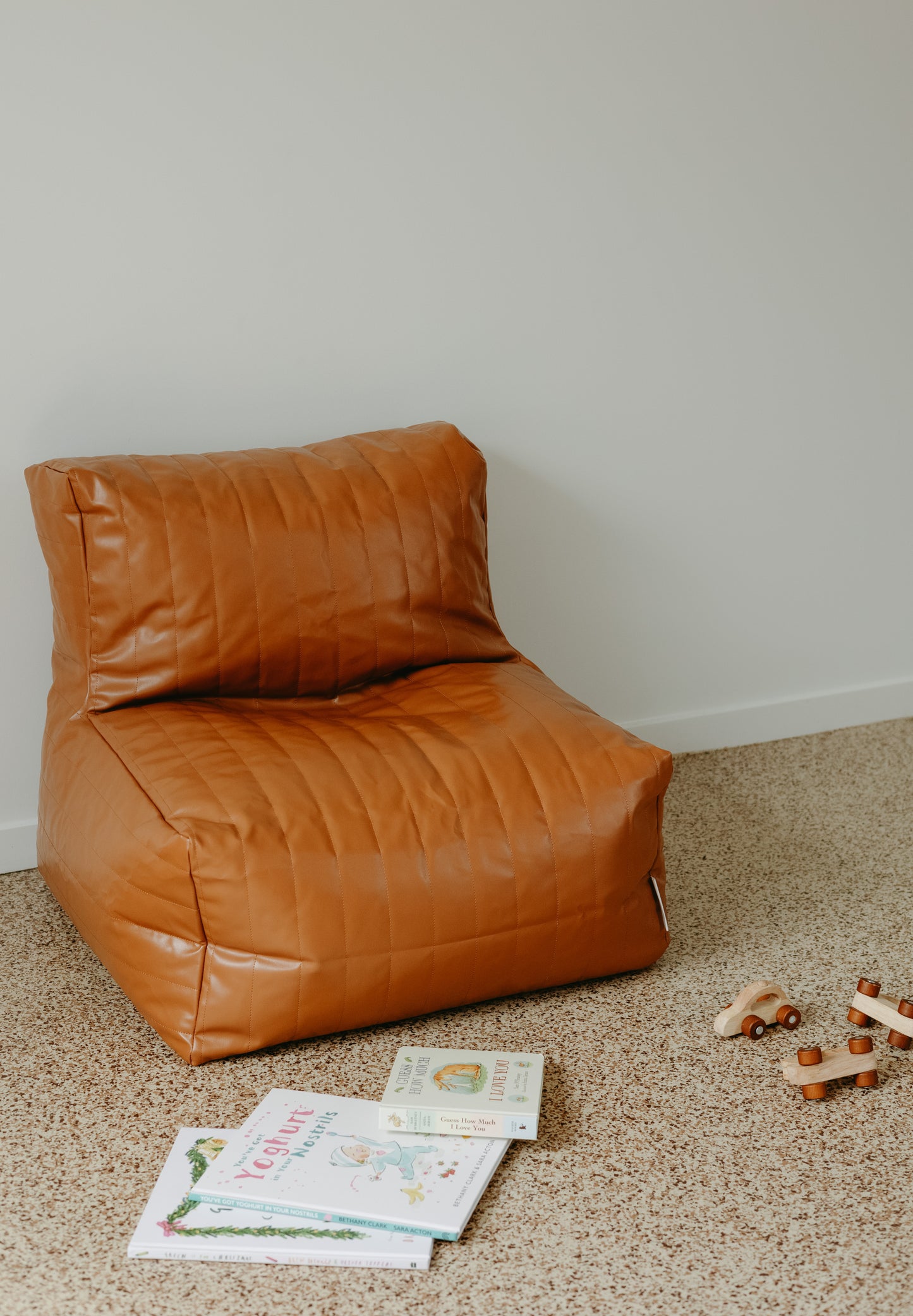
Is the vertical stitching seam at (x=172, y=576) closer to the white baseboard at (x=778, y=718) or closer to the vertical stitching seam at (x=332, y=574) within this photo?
the vertical stitching seam at (x=332, y=574)

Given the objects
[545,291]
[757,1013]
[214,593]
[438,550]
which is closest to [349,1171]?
[757,1013]

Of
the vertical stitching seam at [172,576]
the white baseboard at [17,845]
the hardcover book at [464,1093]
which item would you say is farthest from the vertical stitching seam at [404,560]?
the white baseboard at [17,845]

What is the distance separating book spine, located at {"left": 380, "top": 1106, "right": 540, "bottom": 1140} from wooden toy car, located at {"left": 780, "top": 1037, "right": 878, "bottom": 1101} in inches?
13.5

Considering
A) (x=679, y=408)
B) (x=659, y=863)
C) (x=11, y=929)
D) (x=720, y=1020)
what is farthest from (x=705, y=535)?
(x=11, y=929)

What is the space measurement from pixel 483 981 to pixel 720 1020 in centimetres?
32

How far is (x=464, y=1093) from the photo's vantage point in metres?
1.46

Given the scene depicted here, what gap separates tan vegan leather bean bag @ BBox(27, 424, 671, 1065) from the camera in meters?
1.57

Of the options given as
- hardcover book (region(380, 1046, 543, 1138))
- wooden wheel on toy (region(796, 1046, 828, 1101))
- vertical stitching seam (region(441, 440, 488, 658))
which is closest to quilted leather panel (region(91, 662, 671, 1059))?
hardcover book (region(380, 1046, 543, 1138))

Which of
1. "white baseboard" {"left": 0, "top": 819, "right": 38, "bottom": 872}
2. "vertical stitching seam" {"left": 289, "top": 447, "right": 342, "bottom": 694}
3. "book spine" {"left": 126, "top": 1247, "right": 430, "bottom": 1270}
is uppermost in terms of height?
"vertical stitching seam" {"left": 289, "top": 447, "right": 342, "bottom": 694}

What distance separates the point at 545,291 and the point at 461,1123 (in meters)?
1.62

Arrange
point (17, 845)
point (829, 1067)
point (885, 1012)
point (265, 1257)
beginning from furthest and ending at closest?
point (17, 845) < point (885, 1012) < point (829, 1067) < point (265, 1257)

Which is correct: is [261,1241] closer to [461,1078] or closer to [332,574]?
[461,1078]

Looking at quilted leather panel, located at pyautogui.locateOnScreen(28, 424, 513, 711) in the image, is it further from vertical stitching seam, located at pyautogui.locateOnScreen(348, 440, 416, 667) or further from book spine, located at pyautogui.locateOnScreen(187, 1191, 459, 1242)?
book spine, located at pyautogui.locateOnScreen(187, 1191, 459, 1242)

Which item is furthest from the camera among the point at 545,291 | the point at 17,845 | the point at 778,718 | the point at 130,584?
the point at 778,718
